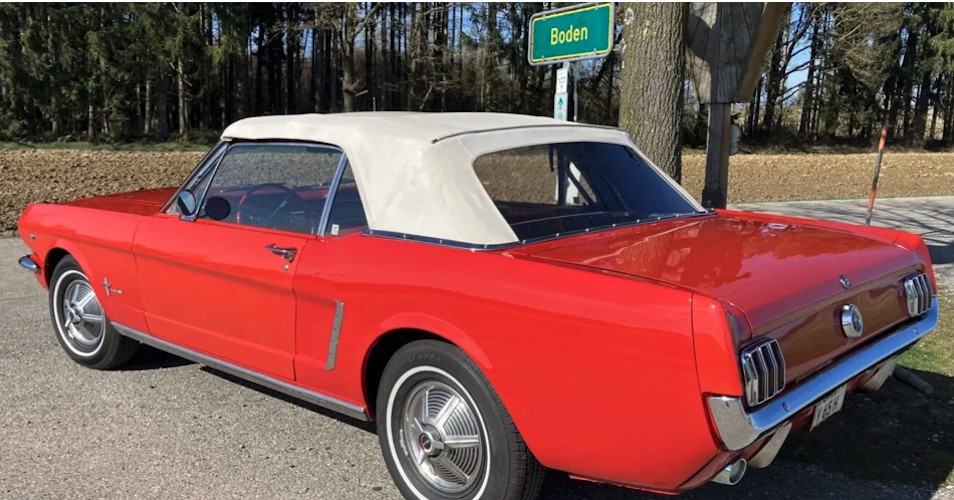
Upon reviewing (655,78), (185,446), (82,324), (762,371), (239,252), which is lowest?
(185,446)

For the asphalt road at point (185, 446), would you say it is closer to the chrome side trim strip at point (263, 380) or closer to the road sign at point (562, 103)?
the chrome side trim strip at point (263, 380)

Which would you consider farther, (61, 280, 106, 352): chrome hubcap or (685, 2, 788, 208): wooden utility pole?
(685, 2, 788, 208): wooden utility pole

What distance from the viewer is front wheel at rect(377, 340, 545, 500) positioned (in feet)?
8.64

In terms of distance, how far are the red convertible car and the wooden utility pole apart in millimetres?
3716

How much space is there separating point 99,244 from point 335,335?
79.0 inches

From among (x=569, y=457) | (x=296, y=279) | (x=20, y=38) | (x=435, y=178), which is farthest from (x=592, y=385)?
(x=20, y=38)

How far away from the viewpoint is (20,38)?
26312 millimetres

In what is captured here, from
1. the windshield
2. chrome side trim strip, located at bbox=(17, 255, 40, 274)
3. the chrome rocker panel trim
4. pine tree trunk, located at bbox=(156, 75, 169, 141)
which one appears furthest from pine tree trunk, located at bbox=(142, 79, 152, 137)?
the chrome rocker panel trim

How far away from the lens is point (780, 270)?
257cm

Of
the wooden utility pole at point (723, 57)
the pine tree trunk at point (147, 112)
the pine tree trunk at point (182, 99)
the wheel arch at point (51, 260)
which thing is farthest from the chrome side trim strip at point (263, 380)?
the pine tree trunk at point (147, 112)

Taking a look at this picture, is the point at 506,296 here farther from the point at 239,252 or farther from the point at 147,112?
the point at 147,112

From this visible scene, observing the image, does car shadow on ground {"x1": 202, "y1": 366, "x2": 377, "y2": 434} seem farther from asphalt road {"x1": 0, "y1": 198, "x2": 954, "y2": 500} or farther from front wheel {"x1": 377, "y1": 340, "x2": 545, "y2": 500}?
front wheel {"x1": 377, "y1": 340, "x2": 545, "y2": 500}

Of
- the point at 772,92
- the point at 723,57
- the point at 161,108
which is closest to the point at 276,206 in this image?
the point at 723,57

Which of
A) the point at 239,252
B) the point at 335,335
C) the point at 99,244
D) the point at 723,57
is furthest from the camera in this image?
the point at 723,57
